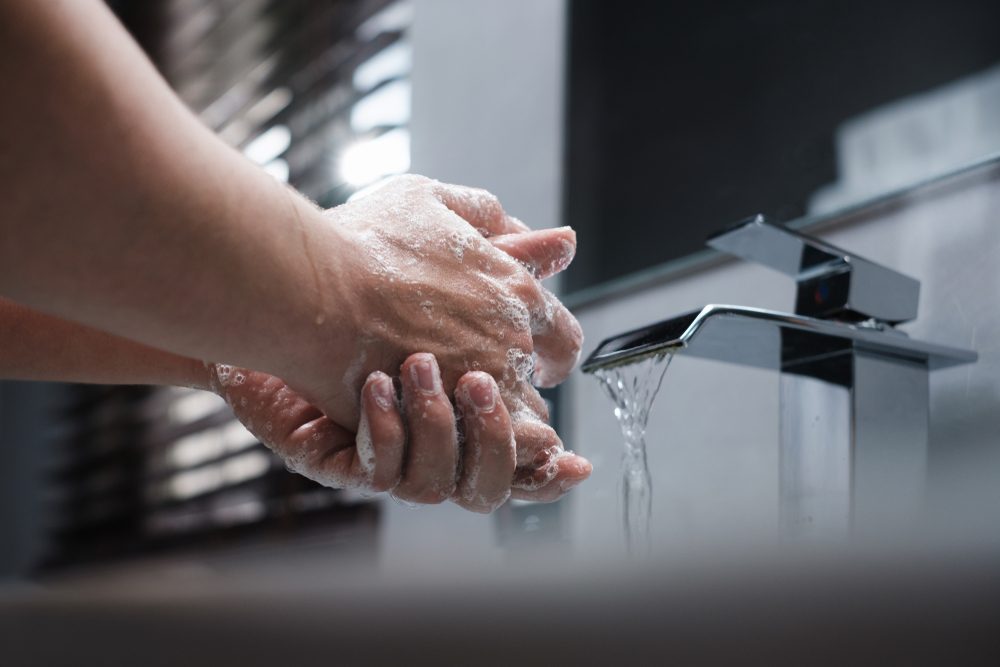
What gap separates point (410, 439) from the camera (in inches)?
22.5

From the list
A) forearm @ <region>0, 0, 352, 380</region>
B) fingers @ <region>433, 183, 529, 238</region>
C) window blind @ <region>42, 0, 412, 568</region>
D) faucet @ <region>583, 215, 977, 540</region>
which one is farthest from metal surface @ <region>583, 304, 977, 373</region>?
window blind @ <region>42, 0, 412, 568</region>

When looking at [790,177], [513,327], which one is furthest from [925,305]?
[513,327]

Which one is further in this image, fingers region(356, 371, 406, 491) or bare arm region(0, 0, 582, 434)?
fingers region(356, 371, 406, 491)

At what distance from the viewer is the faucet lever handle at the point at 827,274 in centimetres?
67

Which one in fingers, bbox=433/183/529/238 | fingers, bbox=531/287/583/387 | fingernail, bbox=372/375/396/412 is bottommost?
fingernail, bbox=372/375/396/412

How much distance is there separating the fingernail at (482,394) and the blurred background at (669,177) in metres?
0.10

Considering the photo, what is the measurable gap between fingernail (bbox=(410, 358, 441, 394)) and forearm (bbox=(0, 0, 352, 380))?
0.30 ft

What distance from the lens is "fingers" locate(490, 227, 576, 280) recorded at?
0.68 metres

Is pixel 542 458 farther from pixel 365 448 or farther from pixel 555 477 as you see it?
pixel 365 448

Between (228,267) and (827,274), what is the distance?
16.8 inches

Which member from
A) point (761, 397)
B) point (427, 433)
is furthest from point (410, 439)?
point (761, 397)

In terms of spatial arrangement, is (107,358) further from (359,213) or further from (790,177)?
(790,177)

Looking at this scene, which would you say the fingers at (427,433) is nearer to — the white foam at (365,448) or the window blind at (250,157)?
the white foam at (365,448)

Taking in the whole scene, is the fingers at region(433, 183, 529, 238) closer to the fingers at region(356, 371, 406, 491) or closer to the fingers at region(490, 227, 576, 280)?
the fingers at region(490, 227, 576, 280)
